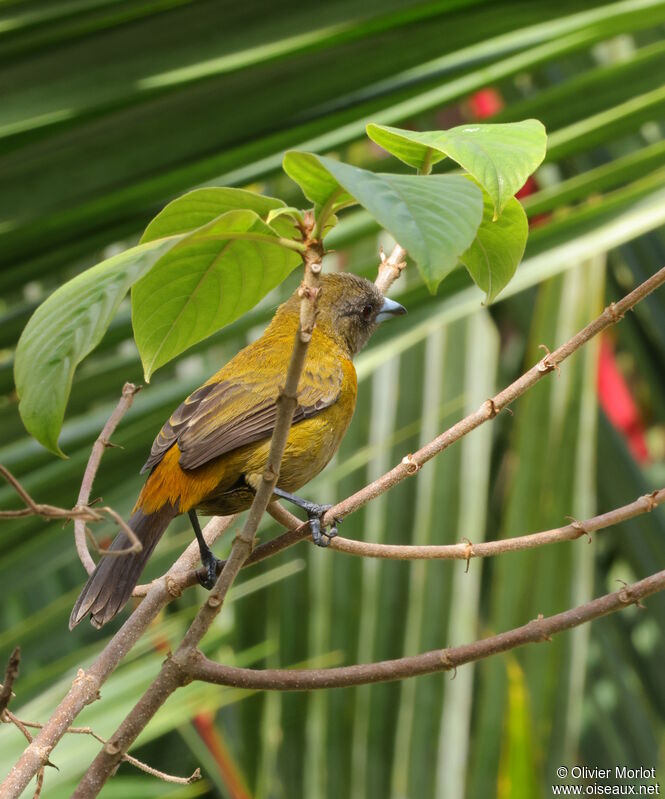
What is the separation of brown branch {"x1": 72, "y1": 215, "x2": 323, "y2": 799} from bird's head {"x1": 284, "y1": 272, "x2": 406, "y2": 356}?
1834mm

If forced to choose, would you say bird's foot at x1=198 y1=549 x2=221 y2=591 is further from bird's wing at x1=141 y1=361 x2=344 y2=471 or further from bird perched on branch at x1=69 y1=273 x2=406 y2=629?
bird's wing at x1=141 y1=361 x2=344 y2=471

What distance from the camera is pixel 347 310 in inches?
126

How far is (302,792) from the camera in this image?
3.32 m

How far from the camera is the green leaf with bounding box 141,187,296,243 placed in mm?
1161

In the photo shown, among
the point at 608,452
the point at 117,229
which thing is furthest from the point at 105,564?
the point at 608,452

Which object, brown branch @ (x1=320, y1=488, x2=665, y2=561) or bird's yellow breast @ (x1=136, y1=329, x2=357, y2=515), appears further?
bird's yellow breast @ (x1=136, y1=329, x2=357, y2=515)

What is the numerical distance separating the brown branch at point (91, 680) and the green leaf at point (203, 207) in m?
0.65

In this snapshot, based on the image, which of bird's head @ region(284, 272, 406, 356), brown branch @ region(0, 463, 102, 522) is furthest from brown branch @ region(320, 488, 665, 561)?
bird's head @ region(284, 272, 406, 356)

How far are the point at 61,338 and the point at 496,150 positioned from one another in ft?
1.63

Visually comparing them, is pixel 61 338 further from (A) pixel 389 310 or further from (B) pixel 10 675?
(A) pixel 389 310

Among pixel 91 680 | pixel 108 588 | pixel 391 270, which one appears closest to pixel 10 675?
pixel 91 680

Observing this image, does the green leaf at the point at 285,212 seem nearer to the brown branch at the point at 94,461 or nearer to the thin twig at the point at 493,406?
the thin twig at the point at 493,406

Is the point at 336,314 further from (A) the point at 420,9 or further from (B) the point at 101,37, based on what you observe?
(B) the point at 101,37

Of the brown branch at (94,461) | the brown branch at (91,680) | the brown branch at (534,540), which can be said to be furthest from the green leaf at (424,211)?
the brown branch at (94,461)
